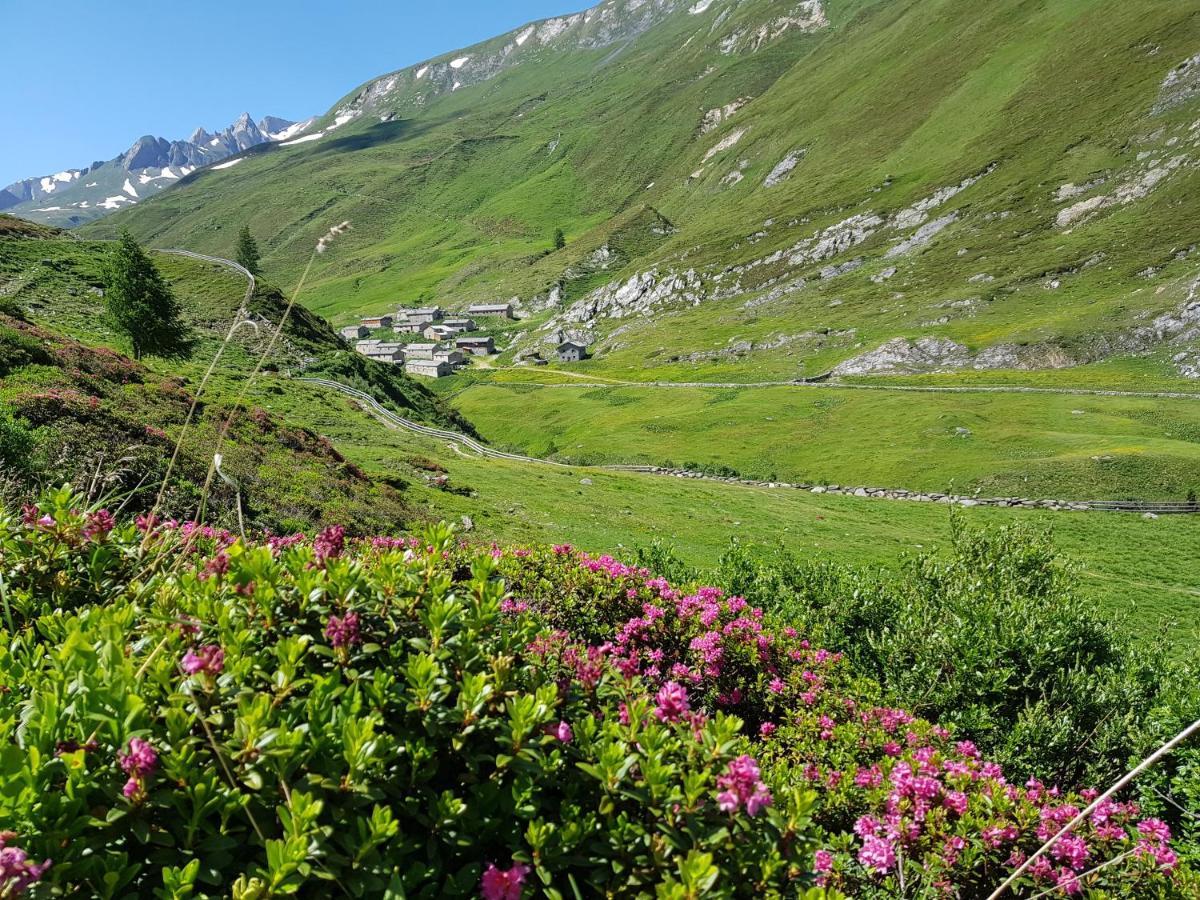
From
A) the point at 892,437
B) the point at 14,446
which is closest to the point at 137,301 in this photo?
the point at 14,446

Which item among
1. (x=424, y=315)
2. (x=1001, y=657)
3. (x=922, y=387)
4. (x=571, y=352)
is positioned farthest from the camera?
(x=424, y=315)

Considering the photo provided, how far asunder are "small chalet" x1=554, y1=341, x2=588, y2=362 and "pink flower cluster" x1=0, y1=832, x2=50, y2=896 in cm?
13780

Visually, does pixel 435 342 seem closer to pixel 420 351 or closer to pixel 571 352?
pixel 420 351

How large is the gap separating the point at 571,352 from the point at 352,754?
139m

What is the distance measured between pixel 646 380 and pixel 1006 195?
95247mm

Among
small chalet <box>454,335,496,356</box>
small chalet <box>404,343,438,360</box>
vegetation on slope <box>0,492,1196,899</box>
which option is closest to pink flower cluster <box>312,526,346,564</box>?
vegetation on slope <box>0,492,1196,899</box>

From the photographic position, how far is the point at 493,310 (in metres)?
186

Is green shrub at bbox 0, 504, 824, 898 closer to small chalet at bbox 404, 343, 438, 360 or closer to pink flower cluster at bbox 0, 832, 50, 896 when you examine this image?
pink flower cluster at bbox 0, 832, 50, 896

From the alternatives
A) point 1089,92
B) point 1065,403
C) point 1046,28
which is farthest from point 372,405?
point 1046,28

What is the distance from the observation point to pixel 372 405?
2073 inches

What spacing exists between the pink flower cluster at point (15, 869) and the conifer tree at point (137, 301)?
169 feet

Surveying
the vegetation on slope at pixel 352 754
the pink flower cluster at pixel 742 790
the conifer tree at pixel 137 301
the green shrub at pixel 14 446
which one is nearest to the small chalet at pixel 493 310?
the conifer tree at pixel 137 301

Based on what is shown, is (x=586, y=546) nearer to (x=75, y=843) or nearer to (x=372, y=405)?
(x=75, y=843)

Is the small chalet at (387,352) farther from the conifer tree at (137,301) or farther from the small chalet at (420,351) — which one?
the conifer tree at (137,301)
